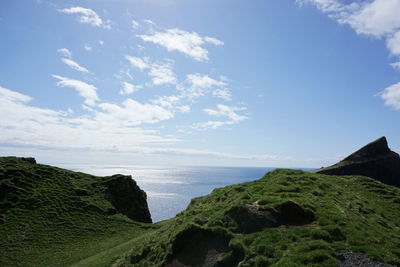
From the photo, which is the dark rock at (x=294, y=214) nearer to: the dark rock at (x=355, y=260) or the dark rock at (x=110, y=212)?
the dark rock at (x=355, y=260)

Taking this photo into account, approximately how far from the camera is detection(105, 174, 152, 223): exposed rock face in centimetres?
6900

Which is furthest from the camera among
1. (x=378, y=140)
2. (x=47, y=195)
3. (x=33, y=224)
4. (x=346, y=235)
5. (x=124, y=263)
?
(x=378, y=140)

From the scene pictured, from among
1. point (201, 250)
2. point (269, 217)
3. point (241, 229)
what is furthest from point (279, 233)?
point (201, 250)

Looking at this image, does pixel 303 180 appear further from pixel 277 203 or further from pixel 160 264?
pixel 160 264

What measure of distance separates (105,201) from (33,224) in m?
18.2

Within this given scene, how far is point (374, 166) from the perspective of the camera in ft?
406

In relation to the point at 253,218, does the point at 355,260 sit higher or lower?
lower

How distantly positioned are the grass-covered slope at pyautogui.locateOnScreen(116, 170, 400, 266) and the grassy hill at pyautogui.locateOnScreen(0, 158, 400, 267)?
7 cm

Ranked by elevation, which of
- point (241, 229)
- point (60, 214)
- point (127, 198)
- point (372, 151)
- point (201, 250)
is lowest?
point (60, 214)

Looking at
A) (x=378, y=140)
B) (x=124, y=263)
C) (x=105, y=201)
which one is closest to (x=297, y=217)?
(x=124, y=263)

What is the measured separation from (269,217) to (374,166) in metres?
135

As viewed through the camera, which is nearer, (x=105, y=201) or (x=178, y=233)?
(x=178, y=233)

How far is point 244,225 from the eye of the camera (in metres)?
19.7

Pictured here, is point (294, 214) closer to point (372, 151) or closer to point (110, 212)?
point (110, 212)
